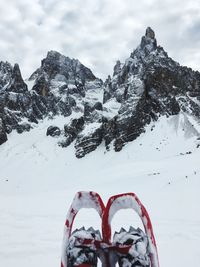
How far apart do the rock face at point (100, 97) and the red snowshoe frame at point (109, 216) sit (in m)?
37.0

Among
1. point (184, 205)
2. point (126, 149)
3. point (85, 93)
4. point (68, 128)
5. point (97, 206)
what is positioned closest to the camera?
point (97, 206)

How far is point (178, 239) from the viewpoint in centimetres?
563

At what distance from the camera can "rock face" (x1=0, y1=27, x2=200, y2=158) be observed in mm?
42781

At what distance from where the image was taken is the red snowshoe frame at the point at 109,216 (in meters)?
3.02

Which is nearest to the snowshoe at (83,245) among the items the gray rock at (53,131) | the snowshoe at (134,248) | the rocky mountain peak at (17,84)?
the snowshoe at (134,248)

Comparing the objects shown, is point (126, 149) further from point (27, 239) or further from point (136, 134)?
point (27, 239)

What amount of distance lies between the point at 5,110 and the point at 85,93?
946 inches

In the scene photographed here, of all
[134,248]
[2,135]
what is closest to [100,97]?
[2,135]

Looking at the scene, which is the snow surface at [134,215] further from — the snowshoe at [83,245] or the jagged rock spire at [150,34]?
the jagged rock spire at [150,34]

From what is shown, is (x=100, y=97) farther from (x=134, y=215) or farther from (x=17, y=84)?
(x=134, y=215)

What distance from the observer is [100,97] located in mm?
76625

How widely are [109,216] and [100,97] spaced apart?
7404cm

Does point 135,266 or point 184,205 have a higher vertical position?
point 184,205

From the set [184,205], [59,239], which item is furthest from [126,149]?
[59,239]
